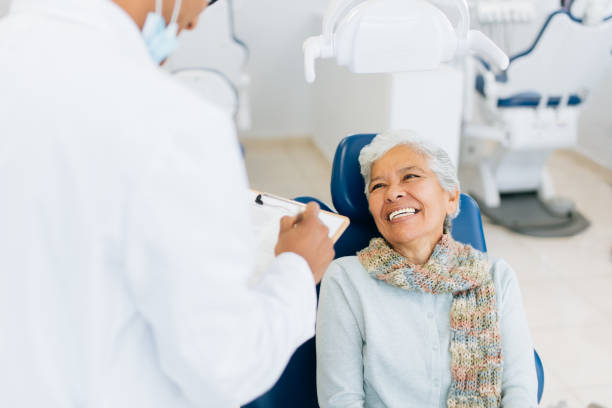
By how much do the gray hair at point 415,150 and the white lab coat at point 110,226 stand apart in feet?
2.34

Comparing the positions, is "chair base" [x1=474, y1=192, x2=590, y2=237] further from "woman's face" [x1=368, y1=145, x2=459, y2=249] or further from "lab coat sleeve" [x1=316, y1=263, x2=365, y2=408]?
"lab coat sleeve" [x1=316, y1=263, x2=365, y2=408]

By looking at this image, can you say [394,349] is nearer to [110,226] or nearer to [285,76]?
[110,226]

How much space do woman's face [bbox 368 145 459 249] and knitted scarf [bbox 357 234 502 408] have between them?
5 cm

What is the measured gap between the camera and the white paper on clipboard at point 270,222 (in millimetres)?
1064

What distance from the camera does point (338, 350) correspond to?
121 centimetres

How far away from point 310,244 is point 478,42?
0.60 meters

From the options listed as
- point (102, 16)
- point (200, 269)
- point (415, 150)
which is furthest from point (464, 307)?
point (102, 16)

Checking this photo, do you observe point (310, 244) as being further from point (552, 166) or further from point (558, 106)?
point (552, 166)

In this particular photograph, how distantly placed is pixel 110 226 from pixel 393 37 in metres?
0.70

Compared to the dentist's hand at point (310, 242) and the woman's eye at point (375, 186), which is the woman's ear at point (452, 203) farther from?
the dentist's hand at point (310, 242)

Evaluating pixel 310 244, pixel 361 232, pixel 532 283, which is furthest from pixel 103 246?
pixel 532 283

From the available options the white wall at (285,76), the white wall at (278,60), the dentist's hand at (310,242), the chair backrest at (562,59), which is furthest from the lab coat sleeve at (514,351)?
the white wall at (278,60)

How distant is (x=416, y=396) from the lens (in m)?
1.21

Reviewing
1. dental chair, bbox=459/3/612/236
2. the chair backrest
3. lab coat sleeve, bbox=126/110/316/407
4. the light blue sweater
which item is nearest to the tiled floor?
dental chair, bbox=459/3/612/236
